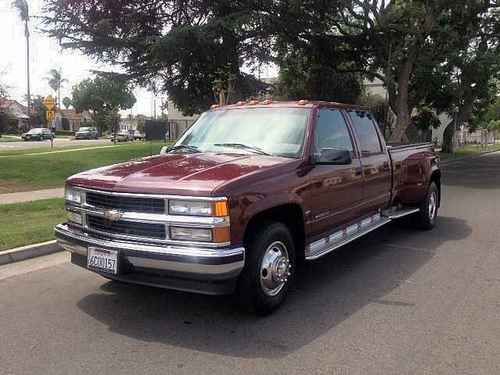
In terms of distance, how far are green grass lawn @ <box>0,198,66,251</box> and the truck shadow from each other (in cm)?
213

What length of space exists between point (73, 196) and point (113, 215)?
0.74m

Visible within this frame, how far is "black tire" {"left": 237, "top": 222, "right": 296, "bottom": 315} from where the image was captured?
4574 mm

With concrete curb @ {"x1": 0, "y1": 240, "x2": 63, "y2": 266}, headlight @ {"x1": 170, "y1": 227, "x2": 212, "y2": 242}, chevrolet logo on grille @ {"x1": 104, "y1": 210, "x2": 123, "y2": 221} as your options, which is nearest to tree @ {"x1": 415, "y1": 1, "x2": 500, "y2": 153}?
concrete curb @ {"x1": 0, "y1": 240, "x2": 63, "y2": 266}

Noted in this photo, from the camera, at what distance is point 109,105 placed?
276ft

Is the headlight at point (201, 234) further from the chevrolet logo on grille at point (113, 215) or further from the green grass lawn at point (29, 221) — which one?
the green grass lawn at point (29, 221)

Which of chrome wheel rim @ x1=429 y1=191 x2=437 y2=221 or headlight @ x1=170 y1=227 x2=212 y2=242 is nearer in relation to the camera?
headlight @ x1=170 y1=227 x2=212 y2=242

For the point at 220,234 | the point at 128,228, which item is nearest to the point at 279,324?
the point at 220,234

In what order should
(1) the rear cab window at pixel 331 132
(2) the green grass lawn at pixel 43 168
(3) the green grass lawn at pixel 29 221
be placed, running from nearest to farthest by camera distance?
1. (1) the rear cab window at pixel 331 132
2. (3) the green grass lawn at pixel 29 221
3. (2) the green grass lawn at pixel 43 168

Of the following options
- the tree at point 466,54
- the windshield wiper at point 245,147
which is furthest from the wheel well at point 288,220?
the tree at point 466,54

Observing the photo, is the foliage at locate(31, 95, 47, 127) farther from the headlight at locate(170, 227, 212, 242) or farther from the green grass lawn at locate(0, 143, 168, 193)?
the headlight at locate(170, 227, 212, 242)

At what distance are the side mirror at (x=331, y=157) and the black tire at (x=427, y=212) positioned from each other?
3696mm

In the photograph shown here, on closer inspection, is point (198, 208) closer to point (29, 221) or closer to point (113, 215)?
point (113, 215)

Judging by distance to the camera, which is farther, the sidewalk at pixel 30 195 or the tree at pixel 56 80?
the tree at pixel 56 80

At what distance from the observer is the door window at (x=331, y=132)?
5774 mm
